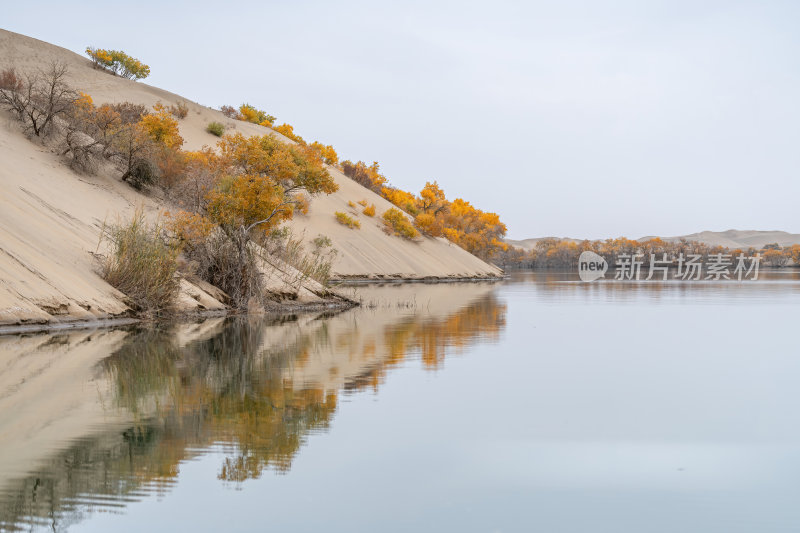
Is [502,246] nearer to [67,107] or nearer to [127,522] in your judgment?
[67,107]

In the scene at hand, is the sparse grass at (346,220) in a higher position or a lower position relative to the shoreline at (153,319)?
higher

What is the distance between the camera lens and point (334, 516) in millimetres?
4465

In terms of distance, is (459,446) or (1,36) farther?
(1,36)

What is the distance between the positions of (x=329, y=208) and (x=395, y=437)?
45.0m

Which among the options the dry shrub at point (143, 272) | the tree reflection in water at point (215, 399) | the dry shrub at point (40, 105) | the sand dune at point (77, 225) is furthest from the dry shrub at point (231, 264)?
the dry shrub at point (40, 105)

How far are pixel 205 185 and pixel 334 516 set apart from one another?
21.4 metres

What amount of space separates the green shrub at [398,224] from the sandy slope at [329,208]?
2.40 feet

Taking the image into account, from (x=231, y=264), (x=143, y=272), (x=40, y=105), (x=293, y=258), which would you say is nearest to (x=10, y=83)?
(x=40, y=105)

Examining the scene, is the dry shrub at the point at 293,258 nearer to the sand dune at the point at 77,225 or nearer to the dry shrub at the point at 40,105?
the sand dune at the point at 77,225

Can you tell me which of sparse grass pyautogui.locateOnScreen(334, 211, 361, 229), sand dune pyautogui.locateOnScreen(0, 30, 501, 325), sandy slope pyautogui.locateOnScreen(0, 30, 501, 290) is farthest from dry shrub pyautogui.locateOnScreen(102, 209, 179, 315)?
sparse grass pyautogui.locateOnScreen(334, 211, 361, 229)

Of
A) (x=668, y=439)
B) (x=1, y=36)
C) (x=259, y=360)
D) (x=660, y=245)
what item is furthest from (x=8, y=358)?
(x=660, y=245)

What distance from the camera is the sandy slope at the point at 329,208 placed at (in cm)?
4619

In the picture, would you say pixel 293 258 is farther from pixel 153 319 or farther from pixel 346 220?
pixel 346 220

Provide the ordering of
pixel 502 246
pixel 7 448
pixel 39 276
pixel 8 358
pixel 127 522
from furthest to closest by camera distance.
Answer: pixel 502 246
pixel 39 276
pixel 8 358
pixel 7 448
pixel 127 522
